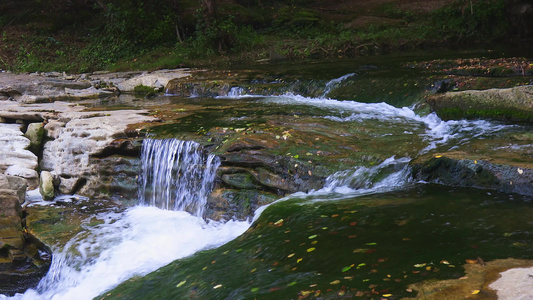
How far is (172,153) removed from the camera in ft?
31.3

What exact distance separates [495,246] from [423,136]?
4676 millimetres

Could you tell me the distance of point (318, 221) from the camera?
6.12 m

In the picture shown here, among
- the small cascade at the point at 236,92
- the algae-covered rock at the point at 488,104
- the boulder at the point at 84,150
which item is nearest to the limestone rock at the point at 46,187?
the boulder at the point at 84,150

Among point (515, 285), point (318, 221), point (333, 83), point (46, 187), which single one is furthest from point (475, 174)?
point (46, 187)

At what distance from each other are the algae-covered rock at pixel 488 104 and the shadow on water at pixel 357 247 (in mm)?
3365

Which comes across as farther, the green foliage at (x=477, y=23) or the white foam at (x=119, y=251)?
the green foliage at (x=477, y=23)

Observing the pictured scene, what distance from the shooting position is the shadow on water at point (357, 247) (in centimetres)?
436

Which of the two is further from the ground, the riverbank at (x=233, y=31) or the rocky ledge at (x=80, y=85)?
the riverbank at (x=233, y=31)

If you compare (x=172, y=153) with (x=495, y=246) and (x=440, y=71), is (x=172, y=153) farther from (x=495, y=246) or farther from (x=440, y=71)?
(x=440, y=71)

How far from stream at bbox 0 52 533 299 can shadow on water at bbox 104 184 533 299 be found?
0.07ft

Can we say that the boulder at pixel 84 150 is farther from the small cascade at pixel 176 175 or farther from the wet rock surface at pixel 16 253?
the wet rock surface at pixel 16 253

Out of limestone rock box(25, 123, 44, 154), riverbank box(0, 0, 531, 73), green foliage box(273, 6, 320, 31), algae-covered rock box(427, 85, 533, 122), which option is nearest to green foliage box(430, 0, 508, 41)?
riverbank box(0, 0, 531, 73)

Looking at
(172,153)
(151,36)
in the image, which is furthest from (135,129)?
(151,36)

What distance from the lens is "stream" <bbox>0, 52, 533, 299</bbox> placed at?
15.3 feet
